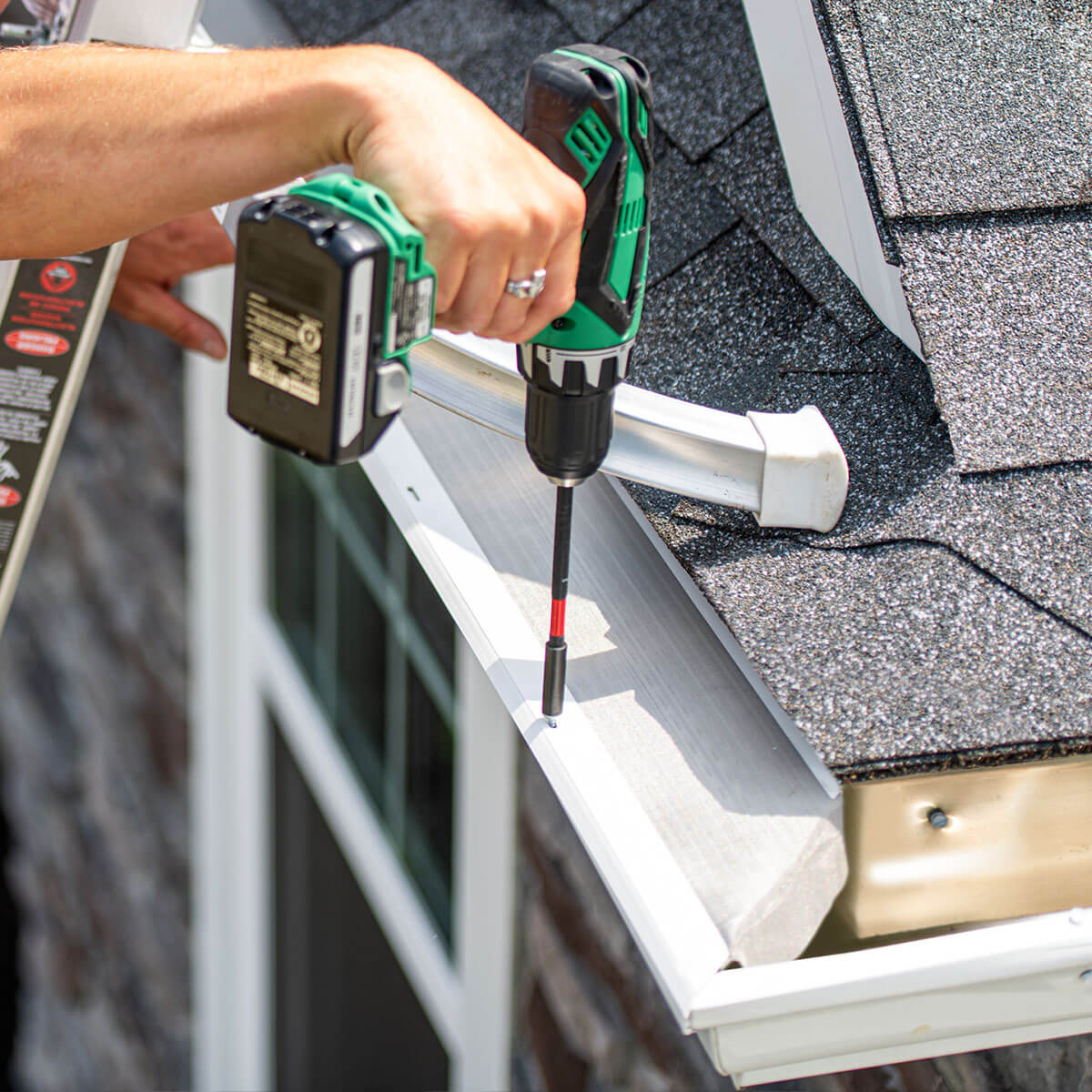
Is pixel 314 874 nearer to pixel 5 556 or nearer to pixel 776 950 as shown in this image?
pixel 5 556

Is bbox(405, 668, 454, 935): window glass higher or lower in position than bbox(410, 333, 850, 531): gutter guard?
lower

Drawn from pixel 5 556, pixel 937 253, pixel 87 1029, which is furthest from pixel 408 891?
pixel 87 1029

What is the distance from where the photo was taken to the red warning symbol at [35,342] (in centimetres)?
167

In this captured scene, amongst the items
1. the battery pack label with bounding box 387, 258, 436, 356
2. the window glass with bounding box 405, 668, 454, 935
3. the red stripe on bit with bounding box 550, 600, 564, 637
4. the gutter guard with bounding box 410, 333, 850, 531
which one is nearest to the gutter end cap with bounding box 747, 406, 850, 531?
the gutter guard with bounding box 410, 333, 850, 531

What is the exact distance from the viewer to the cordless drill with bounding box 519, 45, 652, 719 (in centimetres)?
104

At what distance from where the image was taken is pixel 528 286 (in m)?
1.01

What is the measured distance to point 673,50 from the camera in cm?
179

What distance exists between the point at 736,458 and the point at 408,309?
45 centimetres

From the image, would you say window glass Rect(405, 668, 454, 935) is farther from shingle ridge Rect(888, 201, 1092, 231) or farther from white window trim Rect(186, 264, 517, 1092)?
shingle ridge Rect(888, 201, 1092, 231)

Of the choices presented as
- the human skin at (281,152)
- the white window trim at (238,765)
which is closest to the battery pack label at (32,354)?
the human skin at (281,152)

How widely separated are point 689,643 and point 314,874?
317cm

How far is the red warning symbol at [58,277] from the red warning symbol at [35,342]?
0.06 metres

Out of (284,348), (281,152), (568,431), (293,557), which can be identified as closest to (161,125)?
(281,152)

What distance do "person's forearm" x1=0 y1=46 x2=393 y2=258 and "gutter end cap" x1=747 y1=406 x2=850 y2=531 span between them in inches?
20.9
